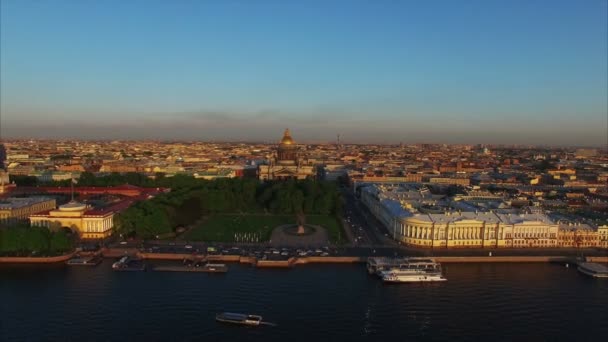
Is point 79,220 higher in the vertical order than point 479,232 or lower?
higher

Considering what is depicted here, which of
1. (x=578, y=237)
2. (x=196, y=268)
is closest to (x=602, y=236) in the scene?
(x=578, y=237)

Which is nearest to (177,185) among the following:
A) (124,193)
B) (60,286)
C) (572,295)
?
(124,193)

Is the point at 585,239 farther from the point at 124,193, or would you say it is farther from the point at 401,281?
the point at 124,193

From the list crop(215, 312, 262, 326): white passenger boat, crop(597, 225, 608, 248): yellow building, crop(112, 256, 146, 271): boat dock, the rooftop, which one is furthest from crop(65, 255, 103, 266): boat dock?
crop(597, 225, 608, 248): yellow building

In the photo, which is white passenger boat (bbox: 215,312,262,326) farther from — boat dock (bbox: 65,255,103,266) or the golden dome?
the golden dome

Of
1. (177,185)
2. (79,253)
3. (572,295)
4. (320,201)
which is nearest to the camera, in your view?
(572,295)

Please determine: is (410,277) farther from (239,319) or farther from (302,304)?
(239,319)

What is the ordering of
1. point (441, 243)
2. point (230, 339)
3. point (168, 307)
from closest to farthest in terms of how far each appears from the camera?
point (230, 339) → point (168, 307) → point (441, 243)
